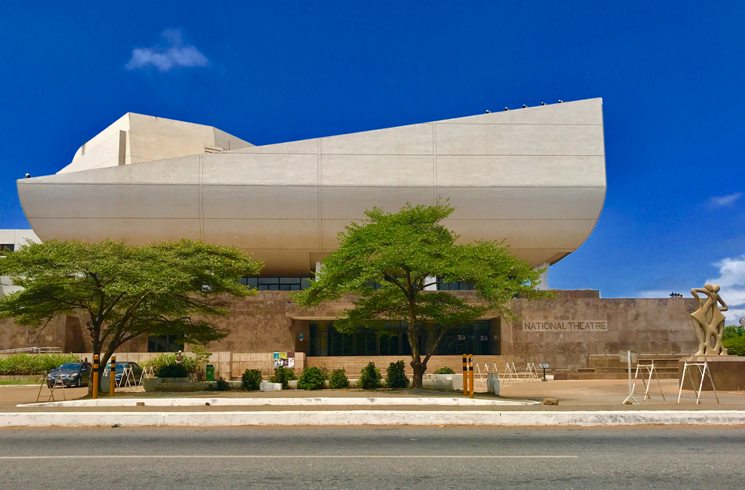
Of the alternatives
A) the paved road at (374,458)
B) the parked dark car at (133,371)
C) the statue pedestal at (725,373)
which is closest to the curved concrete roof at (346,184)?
the parked dark car at (133,371)

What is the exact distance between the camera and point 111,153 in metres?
60.4

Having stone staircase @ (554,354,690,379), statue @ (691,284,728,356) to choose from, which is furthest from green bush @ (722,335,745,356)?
statue @ (691,284,728,356)

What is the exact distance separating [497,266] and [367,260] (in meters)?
4.65

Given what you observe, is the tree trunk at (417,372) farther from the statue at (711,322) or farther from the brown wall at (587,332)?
the brown wall at (587,332)

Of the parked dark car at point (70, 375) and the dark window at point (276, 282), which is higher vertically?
the dark window at point (276, 282)

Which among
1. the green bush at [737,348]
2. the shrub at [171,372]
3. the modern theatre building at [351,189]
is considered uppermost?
the modern theatre building at [351,189]

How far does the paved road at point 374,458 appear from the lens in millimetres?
7621

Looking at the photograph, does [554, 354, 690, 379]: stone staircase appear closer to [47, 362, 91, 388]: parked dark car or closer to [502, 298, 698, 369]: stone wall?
[502, 298, 698, 369]: stone wall

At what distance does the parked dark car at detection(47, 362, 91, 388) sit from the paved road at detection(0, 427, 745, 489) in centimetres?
2128

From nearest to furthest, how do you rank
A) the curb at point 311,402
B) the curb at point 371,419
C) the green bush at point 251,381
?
1. the curb at point 371,419
2. the curb at point 311,402
3. the green bush at point 251,381

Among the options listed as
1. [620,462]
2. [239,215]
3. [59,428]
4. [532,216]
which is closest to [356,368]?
[239,215]

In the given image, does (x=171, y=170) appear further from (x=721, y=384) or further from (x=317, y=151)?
(x=721, y=384)

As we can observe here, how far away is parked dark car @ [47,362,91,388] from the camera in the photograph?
1260 inches

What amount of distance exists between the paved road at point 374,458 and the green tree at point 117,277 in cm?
1022
